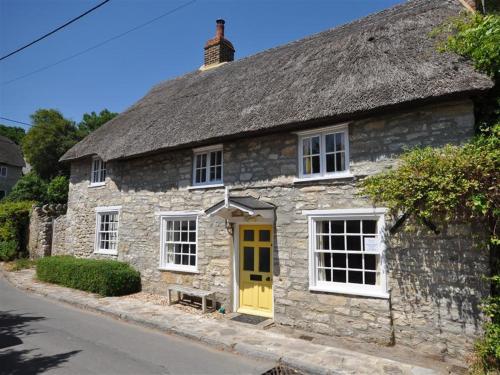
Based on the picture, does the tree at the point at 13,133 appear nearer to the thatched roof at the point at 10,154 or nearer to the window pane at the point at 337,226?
the thatched roof at the point at 10,154

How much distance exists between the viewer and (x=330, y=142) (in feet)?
26.0

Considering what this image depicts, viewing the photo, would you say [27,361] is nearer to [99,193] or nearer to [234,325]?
[234,325]

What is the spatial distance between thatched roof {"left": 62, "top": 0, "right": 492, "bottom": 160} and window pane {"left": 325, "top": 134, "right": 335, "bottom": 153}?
0.68 m

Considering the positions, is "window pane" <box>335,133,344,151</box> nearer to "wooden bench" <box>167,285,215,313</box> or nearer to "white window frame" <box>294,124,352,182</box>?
"white window frame" <box>294,124,352,182</box>

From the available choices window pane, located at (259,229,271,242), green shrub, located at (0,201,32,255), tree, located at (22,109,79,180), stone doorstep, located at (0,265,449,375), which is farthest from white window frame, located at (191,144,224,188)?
tree, located at (22,109,79,180)

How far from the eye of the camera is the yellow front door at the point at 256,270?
8.75 m

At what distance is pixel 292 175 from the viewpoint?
27.0 ft

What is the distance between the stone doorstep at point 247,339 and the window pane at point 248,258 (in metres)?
1.41

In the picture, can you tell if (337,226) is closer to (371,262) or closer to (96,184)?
(371,262)

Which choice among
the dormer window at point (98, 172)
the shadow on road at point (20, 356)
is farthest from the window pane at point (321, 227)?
the dormer window at point (98, 172)

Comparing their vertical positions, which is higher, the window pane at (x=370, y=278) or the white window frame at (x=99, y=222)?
the white window frame at (x=99, y=222)

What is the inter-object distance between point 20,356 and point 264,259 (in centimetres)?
524

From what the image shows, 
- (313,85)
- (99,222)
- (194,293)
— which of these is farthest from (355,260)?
(99,222)

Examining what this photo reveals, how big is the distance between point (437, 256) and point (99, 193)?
1144cm
